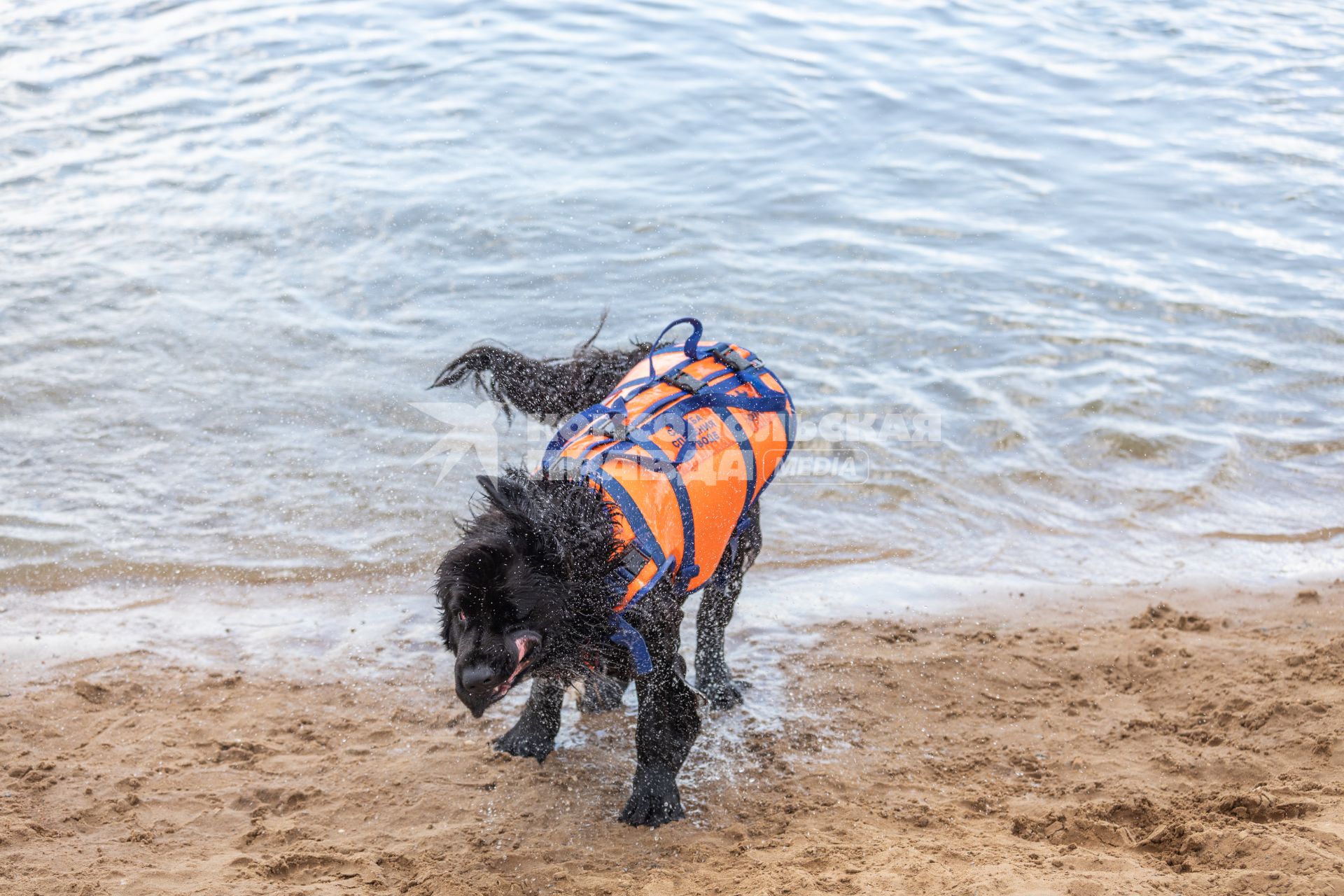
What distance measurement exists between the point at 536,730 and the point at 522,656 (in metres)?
1.35

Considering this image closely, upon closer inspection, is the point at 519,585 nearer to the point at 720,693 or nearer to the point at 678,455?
the point at 678,455

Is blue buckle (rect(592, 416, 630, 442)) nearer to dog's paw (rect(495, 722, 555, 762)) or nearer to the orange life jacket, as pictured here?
the orange life jacket

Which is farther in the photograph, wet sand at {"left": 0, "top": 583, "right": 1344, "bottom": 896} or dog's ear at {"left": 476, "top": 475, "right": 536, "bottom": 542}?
wet sand at {"left": 0, "top": 583, "right": 1344, "bottom": 896}

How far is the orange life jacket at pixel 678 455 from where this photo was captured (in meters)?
3.41

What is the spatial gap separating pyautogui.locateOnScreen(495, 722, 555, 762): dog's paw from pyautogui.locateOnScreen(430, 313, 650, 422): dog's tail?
1.24 m

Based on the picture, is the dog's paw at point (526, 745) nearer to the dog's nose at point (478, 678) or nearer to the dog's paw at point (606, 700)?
the dog's paw at point (606, 700)

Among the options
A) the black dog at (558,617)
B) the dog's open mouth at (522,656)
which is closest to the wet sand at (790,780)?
the black dog at (558,617)

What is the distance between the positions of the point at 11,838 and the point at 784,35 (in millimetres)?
12880

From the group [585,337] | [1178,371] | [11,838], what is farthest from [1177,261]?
[11,838]

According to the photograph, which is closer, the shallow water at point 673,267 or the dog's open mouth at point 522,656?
the dog's open mouth at point 522,656

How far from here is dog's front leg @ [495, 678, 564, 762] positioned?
169 inches

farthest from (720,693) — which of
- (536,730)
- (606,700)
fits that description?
(536,730)

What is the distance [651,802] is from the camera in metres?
3.94

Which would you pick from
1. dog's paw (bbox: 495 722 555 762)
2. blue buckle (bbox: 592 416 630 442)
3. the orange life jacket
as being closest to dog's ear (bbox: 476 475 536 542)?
the orange life jacket
